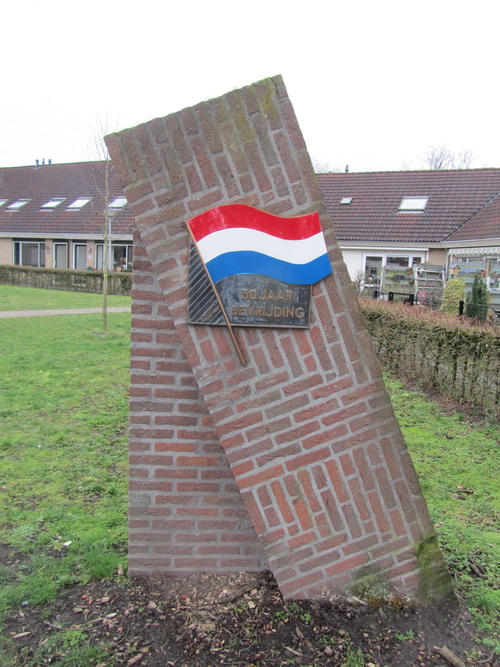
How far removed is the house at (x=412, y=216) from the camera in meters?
20.0

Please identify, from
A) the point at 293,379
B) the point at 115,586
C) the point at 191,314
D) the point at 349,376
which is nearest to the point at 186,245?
the point at 191,314

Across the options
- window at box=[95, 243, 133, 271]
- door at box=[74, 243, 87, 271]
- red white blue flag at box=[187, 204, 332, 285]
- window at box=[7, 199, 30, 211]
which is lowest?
red white blue flag at box=[187, 204, 332, 285]

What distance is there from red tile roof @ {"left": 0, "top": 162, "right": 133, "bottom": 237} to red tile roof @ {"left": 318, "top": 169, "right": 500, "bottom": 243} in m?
10.5

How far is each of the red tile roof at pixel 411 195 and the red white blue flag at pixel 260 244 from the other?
18.2 metres

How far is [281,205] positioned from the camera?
8.43 ft

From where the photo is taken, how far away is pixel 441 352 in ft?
23.4

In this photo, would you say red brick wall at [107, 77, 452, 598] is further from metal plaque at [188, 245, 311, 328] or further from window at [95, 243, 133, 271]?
window at [95, 243, 133, 271]

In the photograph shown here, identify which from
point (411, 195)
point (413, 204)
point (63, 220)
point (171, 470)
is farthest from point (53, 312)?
point (63, 220)

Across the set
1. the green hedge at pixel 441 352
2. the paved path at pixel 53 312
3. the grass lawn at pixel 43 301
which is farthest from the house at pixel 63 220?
the green hedge at pixel 441 352

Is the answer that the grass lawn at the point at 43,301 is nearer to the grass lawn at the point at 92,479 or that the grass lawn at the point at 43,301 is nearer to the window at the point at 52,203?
the grass lawn at the point at 92,479

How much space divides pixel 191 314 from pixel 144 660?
1.52 metres

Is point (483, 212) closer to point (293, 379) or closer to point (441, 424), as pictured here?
point (441, 424)

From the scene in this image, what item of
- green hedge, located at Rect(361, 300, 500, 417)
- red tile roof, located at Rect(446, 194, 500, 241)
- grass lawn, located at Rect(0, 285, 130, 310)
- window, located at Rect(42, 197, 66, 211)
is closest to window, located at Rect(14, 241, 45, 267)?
window, located at Rect(42, 197, 66, 211)

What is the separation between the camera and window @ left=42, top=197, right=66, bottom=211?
30.9 metres
